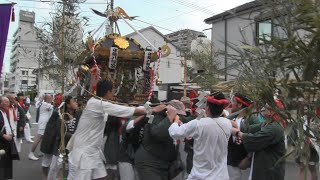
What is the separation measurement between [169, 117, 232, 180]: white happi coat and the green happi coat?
0.53 metres

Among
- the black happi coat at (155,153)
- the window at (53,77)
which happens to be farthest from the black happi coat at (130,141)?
the window at (53,77)

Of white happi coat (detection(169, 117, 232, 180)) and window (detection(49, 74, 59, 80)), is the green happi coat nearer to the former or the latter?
white happi coat (detection(169, 117, 232, 180))

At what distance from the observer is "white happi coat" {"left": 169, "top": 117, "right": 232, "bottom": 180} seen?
398 centimetres

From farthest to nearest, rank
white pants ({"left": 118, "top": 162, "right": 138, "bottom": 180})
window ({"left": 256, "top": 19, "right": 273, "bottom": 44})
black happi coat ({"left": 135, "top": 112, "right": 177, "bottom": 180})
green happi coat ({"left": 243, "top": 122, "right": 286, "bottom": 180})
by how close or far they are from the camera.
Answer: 1. white pants ({"left": 118, "top": 162, "right": 138, "bottom": 180})
2. black happi coat ({"left": 135, "top": 112, "right": 177, "bottom": 180})
3. green happi coat ({"left": 243, "top": 122, "right": 286, "bottom": 180})
4. window ({"left": 256, "top": 19, "right": 273, "bottom": 44})

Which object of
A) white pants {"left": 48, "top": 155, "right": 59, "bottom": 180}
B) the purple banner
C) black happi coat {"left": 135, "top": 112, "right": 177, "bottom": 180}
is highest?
the purple banner

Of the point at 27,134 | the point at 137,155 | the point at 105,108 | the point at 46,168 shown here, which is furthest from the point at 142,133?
the point at 27,134

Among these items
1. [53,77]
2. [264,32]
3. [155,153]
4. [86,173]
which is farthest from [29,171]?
[264,32]

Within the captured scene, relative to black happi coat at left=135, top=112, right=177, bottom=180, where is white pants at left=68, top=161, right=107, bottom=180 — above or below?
below

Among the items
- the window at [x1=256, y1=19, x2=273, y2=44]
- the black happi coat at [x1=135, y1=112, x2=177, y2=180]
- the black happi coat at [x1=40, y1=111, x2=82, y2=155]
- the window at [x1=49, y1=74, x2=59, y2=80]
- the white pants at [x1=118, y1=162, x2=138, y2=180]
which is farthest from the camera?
the window at [x1=49, y1=74, x2=59, y2=80]

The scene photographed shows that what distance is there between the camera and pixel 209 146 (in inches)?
157

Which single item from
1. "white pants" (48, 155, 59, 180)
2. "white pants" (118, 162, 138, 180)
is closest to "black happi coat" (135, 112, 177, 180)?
"white pants" (118, 162, 138, 180)

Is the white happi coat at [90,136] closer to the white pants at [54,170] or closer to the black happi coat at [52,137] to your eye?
the white pants at [54,170]

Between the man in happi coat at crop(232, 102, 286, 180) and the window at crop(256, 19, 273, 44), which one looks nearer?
the window at crop(256, 19, 273, 44)

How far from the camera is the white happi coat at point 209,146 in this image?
13.1ft
